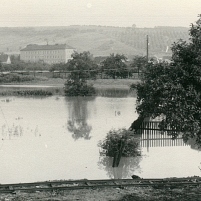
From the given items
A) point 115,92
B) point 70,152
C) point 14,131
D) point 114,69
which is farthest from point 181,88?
point 114,69

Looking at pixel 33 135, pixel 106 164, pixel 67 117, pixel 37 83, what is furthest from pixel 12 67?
pixel 106 164

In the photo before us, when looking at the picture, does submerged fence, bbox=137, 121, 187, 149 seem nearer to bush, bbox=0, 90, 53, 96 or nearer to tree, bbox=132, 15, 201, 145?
tree, bbox=132, 15, 201, 145

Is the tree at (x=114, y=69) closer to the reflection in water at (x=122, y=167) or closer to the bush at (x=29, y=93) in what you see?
the bush at (x=29, y=93)

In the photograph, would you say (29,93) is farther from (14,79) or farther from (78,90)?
(14,79)

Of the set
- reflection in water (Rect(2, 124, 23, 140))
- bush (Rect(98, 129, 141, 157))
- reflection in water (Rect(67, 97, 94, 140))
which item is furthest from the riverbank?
bush (Rect(98, 129, 141, 157))

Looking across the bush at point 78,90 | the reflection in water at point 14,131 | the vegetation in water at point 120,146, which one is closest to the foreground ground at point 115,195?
the vegetation in water at point 120,146
